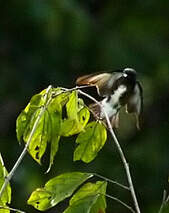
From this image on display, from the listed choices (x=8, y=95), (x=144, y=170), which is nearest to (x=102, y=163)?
(x=144, y=170)

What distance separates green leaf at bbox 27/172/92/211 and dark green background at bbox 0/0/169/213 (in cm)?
254

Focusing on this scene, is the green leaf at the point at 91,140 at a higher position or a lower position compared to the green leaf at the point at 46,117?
lower

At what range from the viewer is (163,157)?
4219 millimetres

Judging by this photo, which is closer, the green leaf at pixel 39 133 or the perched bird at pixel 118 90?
the green leaf at pixel 39 133

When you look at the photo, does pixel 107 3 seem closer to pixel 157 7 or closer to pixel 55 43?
pixel 157 7

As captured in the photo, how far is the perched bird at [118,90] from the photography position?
4.91 feet

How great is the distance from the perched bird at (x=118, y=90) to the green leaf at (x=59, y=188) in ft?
0.63

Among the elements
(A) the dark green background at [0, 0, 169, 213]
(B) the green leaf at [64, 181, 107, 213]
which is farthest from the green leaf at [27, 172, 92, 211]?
(A) the dark green background at [0, 0, 169, 213]

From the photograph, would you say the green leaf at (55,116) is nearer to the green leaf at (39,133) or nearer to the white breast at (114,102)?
the green leaf at (39,133)

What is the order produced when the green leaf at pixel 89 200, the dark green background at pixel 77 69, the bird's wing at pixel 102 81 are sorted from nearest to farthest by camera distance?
the green leaf at pixel 89 200, the bird's wing at pixel 102 81, the dark green background at pixel 77 69

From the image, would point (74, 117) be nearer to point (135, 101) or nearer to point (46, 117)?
point (46, 117)

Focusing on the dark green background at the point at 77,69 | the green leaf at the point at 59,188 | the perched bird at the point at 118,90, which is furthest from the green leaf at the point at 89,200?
the dark green background at the point at 77,69

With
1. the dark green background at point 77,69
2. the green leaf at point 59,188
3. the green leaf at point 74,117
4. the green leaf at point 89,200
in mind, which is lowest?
the dark green background at point 77,69

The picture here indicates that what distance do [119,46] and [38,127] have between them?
2.98 meters
